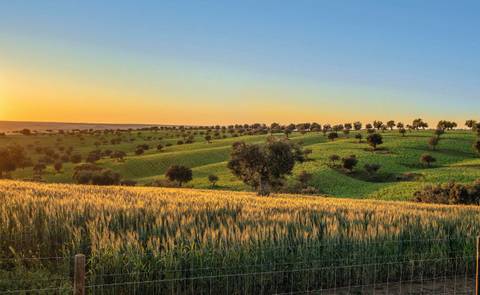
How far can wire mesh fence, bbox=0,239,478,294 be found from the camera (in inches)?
420

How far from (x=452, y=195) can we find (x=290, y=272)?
54043 mm

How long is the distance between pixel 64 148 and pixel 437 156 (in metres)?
92.3

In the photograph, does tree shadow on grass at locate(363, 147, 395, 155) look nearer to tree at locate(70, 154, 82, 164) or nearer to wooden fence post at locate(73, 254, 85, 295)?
tree at locate(70, 154, 82, 164)

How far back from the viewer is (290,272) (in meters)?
12.8

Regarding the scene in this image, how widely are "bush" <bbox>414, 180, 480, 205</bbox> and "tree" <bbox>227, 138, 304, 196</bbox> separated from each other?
24.0 m

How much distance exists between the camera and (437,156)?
110 meters

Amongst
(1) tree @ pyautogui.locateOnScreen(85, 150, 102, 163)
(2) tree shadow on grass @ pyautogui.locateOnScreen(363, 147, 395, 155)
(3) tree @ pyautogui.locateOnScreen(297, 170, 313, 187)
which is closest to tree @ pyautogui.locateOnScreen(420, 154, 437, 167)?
(2) tree shadow on grass @ pyautogui.locateOnScreen(363, 147, 395, 155)

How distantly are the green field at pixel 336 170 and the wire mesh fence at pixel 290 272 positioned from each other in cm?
5680

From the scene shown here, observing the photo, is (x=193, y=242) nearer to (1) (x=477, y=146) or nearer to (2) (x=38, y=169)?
(2) (x=38, y=169)

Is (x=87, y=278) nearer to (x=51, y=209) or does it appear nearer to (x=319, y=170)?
(x=51, y=209)

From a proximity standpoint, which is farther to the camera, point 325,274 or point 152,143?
point 152,143

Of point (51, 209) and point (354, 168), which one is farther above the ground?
point (51, 209)

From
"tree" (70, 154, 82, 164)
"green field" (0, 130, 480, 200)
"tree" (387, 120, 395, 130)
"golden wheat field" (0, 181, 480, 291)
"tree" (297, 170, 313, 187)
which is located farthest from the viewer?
"tree" (387, 120, 395, 130)

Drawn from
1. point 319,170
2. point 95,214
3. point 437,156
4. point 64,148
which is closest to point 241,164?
point 95,214
